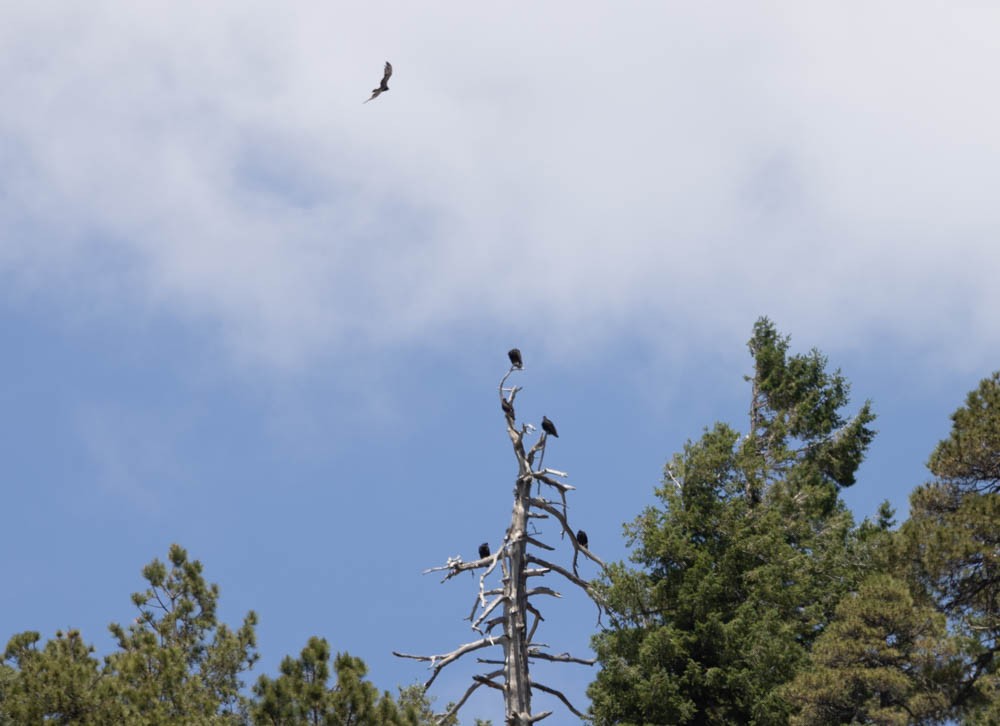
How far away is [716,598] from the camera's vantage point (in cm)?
3170

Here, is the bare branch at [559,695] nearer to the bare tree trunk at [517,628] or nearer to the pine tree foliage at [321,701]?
the bare tree trunk at [517,628]

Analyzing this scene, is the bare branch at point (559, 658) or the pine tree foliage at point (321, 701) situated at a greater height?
the bare branch at point (559, 658)

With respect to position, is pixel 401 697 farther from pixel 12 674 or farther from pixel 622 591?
pixel 12 674

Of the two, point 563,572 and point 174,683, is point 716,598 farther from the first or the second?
point 174,683

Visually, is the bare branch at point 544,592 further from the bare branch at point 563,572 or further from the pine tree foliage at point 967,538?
the pine tree foliage at point 967,538

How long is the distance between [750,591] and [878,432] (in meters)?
13.7

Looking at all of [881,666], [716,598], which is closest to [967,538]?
[881,666]

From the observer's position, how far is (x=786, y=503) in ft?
123

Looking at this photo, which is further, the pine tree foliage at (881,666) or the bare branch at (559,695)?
the bare branch at (559,695)

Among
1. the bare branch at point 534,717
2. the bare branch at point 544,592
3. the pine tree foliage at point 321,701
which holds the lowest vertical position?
the pine tree foliage at point 321,701

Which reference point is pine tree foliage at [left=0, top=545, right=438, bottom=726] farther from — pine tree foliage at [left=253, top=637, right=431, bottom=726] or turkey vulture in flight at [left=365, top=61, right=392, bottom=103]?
turkey vulture in flight at [left=365, top=61, right=392, bottom=103]

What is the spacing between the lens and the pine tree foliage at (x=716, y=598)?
1195 inches

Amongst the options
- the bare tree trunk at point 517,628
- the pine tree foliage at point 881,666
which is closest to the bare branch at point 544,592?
the bare tree trunk at point 517,628

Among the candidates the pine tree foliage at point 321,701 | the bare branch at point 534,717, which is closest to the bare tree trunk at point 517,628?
the bare branch at point 534,717
